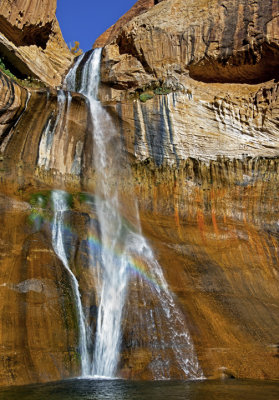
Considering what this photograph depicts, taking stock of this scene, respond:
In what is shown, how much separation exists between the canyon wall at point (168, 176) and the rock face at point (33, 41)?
0.26 ft

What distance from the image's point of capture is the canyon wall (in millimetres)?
10445

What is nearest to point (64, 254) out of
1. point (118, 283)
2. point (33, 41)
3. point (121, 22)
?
point (118, 283)

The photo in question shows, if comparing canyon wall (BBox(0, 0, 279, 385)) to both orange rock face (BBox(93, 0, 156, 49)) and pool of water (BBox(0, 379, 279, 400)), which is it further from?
orange rock face (BBox(93, 0, 156, 49))

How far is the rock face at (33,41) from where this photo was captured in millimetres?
17859

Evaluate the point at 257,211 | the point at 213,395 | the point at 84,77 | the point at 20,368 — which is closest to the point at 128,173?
the point at 257,211

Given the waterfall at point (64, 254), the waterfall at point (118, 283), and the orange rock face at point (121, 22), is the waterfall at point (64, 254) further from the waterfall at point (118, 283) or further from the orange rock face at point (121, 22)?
the orange rock face at point (121, 22)

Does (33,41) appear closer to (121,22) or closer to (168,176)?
(168,176)

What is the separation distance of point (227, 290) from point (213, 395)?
16.7 ft

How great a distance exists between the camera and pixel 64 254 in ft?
39.4

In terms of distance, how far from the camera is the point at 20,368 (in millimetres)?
9266

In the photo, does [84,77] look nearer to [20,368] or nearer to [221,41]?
[221,41]

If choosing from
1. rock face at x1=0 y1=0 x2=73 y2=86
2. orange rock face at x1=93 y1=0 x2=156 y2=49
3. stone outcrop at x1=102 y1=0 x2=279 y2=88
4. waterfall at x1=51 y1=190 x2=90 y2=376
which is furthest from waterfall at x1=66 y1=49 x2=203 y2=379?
orange rock face at x1=93 y1=0 x2=156 y2=49

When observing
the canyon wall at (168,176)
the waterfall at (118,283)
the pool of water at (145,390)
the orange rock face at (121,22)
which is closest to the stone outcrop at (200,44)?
the canyon wall at (168,176)

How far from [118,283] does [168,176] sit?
5.51m
